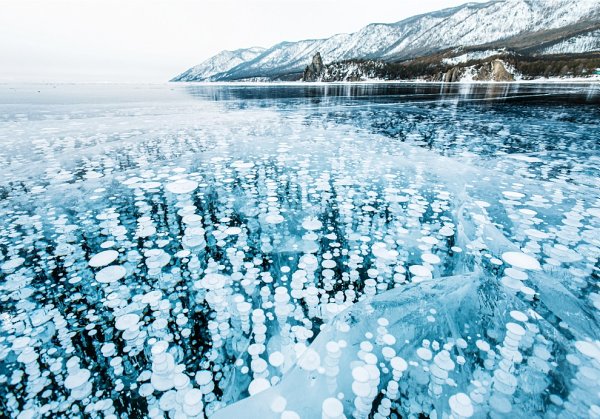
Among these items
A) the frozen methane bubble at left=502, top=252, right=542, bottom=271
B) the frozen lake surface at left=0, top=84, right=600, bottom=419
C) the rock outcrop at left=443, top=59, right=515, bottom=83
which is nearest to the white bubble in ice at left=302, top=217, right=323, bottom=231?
the frozen lake surface at left=0, top=84, right=600, bottom=419

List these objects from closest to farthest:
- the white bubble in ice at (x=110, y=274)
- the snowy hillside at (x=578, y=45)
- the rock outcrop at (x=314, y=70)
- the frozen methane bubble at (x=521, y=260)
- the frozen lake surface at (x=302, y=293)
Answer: the frozen lake surface at (x=302, y=293) → the white bubble in ice at (x=110, y=274) → the frozen methane bubble at (x=521, y=260) → the rock outcrop at (x=314, y=70) → the snowy hillside at (x=578, y=45)

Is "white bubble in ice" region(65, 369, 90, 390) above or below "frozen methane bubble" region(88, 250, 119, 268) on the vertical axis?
below

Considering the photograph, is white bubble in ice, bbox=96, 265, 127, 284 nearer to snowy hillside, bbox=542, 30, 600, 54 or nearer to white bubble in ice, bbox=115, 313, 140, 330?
white bubble in ice, bbox=115, 313, 140, 330

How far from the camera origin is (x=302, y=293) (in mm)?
2918

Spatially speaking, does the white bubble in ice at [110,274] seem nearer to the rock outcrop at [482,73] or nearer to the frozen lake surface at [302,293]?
the frozen lake surface at [302,293]

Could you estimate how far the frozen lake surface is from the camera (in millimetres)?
2006

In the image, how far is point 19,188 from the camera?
5688 millimetres

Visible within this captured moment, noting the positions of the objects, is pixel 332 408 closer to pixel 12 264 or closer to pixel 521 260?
pixel 521 260

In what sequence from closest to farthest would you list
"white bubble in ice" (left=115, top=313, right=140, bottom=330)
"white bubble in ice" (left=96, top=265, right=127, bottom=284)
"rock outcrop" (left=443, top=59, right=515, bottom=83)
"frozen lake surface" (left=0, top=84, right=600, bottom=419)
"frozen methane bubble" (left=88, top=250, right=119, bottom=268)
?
"frozen lake surface" (left=0, top=84, right=600, bottom=419)
"white bubble in ice" (left=115, top=313, right=140, bottom=330)
"white bubble in ice" (left=96, top=265, right=127, bottom=284)
"frozen methane bubble" (left=88, top=250, right=119, bottom=268)
"rock outcrop" (left=443, top=59, right=515, bottom=83)

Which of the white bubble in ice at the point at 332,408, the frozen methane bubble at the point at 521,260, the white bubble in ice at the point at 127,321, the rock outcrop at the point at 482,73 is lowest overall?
the white bubble in ice at the point at 332,408

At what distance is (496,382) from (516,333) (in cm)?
58

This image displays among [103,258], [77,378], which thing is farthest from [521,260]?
[103,258]

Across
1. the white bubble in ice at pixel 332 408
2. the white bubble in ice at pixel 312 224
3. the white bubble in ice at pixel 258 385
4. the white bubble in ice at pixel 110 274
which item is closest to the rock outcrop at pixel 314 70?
the white bubble in ice at pixel 312 224

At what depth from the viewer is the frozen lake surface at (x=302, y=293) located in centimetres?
201
